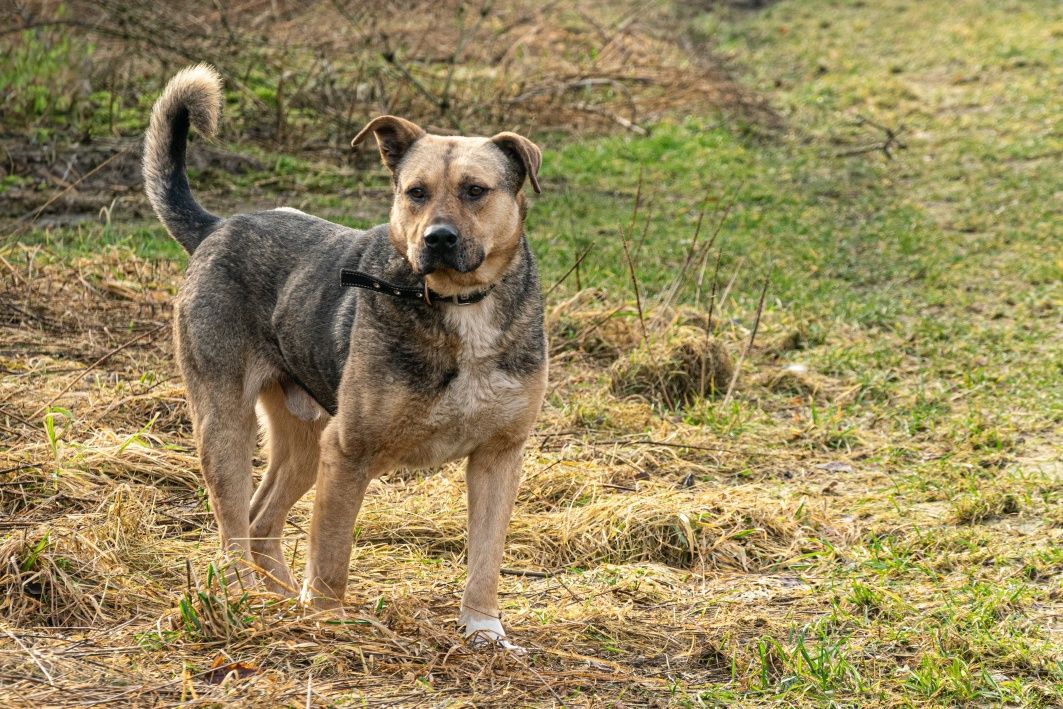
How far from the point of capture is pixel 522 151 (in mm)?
4664

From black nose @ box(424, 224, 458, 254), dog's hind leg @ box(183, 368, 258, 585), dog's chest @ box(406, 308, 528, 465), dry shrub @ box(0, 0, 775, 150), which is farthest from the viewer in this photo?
dry shrub @ box(0, 0, 775, 150)

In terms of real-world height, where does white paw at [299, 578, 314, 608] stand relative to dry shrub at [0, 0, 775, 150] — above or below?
below

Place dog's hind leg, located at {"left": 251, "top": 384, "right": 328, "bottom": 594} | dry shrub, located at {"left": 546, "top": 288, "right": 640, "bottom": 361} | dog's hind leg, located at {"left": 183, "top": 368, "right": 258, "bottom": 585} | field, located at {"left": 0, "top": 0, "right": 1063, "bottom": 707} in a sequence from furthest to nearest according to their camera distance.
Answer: dry shrub, located at {"left": 546, "top": 288, "right": 640, "bottom": 361}, dog's hind leg, located at {"left": 251, "top": 384, "right": 328, "bottom": 594}, dog's hind leg, located at {"left": 183, "top": 368, "right": 258, "bottom": 585}, field, located at {"left": 0, "top": 0, "right": 1063, "bottom": 707}

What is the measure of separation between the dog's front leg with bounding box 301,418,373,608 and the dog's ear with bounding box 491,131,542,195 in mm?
1161

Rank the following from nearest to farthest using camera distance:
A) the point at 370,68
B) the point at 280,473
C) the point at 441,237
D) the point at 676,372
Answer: the point at 441,237 → the point at 280,473 → the point at 676,372 → the point at 370,68

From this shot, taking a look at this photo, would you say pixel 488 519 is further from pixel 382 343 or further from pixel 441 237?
pixel 441 237

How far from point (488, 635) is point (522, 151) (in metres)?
1.76

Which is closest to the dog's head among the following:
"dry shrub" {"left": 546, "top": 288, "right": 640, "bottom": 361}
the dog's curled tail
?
the dog's curled tail

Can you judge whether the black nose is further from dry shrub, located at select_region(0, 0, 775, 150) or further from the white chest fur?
dry shrub, located at select_region(0, 0, 775, 150)

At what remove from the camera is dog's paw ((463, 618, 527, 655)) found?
14.3 feet

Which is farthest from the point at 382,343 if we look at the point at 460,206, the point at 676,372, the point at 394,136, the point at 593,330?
the point at 593,330

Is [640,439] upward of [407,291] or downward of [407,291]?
downward

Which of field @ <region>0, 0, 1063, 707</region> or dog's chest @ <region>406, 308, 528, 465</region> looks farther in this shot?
dog's chest @ <region>406, 308, 528, 465</region>

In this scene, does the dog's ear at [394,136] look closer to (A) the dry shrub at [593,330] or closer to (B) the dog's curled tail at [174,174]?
(B) the dog's curled tail at [174,174]
